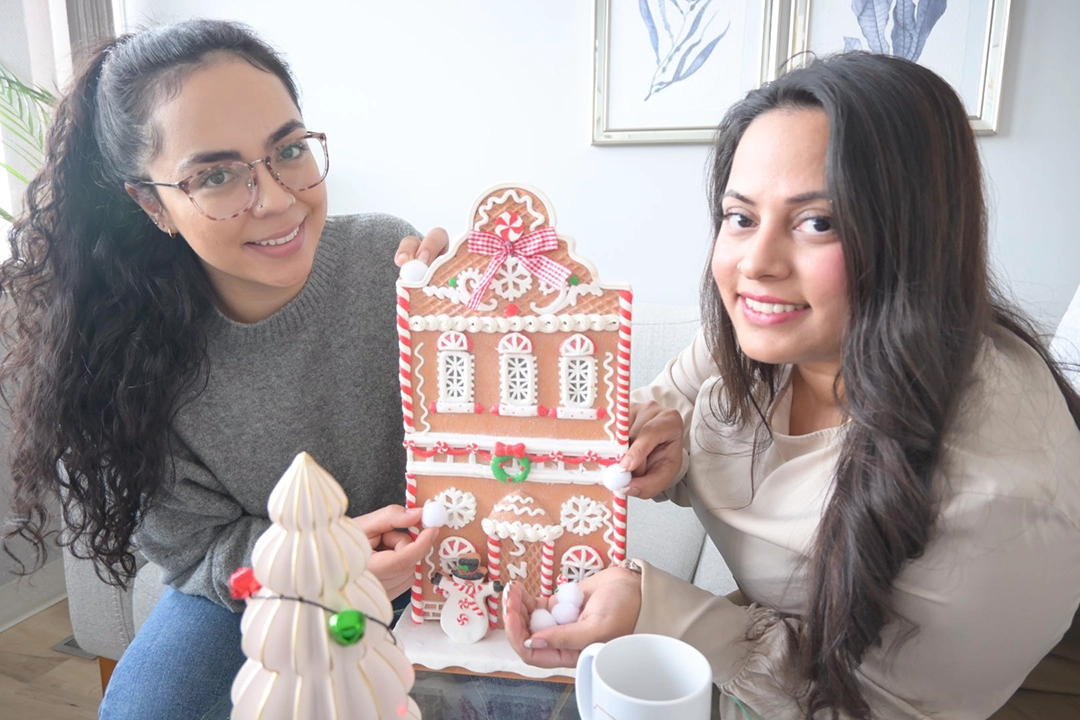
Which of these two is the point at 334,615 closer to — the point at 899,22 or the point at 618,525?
the point at 618,525

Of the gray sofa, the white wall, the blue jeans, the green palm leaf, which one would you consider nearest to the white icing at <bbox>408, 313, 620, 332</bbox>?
the blue jeans

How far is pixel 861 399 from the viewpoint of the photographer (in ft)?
2.73

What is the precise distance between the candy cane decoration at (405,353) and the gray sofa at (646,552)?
0.95 meters

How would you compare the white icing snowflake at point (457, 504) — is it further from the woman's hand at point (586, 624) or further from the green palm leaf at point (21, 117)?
the green palm leaf at point (21, 117)

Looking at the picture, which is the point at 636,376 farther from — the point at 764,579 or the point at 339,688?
the point at 339,688

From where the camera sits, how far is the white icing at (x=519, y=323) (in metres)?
0.98

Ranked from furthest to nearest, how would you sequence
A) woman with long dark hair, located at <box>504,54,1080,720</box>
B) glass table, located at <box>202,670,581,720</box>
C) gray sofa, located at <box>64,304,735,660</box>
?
gray sofa, located at <box>64,304,735,660</box> → glass table, located at <box>202,670,581,720</box> → woman with long dark hair, located at <box>504,54,1080,720</box>

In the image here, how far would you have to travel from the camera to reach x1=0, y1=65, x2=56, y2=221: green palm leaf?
76.7 inches

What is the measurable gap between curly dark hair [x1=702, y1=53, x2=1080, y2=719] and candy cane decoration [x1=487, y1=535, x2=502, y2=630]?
42 cm

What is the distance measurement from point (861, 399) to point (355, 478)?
85 centimetres

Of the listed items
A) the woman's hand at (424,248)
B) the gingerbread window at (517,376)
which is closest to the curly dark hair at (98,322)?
the woman's hand at (424,248)

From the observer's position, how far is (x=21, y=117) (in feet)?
6.66

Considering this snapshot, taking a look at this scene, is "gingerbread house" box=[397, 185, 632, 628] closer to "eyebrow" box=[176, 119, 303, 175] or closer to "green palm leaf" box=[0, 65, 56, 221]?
"eyebrow" box=[176, 119, 303, 175]

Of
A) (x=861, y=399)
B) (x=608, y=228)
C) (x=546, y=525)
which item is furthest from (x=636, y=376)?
(x=861, y=399)
